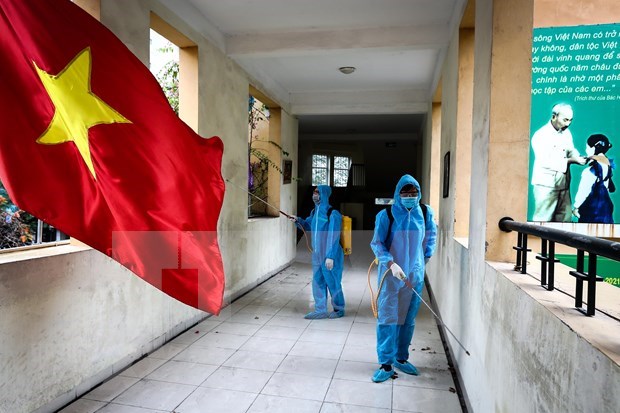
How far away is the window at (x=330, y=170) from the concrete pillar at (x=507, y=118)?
13.1m

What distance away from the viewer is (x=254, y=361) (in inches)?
135

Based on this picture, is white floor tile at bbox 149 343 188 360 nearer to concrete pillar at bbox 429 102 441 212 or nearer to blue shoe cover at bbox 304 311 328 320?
blue shoe cover at bbox 304 311 328 320

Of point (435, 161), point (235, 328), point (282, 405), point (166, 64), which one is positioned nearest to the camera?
point (282, 405)

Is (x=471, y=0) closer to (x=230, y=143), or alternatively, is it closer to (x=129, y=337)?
(x=230, y=143)

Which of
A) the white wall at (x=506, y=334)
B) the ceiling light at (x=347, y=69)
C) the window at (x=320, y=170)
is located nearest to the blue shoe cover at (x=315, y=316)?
the white wall at (x=506, y=334)

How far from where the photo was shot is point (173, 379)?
10.0 feet

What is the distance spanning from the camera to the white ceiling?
405cm

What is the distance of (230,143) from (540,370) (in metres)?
4.26

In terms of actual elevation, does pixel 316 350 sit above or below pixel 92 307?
below

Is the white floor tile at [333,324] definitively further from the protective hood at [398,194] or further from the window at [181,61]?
the window at [181,61]

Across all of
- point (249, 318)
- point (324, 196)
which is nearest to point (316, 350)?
point (249, 318)

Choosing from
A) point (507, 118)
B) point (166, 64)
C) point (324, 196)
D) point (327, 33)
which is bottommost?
point (324, 196)

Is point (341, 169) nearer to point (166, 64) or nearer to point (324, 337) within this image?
point (166, 64)

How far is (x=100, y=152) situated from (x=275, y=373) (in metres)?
2.11
